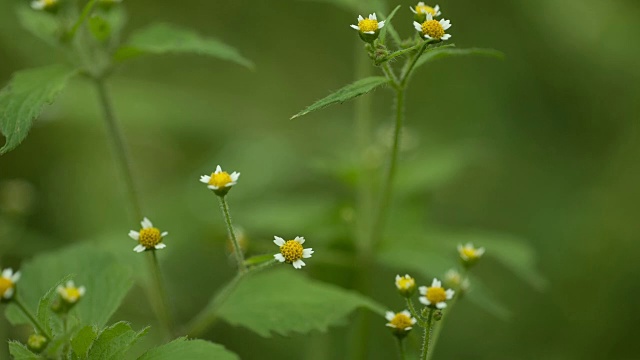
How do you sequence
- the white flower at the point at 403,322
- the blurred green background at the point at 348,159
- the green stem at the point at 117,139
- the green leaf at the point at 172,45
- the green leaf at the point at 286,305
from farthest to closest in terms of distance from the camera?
1. the blurred green background at the point at 348,159
2. the green stem at the point at 117,139
3. the green leaf at the point at 172,45
4. the green leaf at the point at 286,305
5. the white flower at the point at 403,322

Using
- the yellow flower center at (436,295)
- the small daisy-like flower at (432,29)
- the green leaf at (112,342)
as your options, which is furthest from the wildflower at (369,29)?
the green leaf at (112,342)

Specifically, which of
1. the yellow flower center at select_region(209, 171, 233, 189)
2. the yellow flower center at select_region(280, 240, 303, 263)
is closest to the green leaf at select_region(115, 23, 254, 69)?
the yellow flower center at select_region(209, 171, 233, 189)

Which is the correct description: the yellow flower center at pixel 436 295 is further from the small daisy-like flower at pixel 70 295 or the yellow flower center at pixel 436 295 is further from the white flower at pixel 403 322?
the small daisy-like flower at pixel 70 295

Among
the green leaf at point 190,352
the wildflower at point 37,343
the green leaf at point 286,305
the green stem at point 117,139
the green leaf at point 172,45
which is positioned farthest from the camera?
the green stem at point 117,139

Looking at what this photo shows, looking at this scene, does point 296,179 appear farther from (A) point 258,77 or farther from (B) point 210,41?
(B) point 210,41

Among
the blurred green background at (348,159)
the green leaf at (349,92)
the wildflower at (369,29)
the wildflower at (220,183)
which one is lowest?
the blurred green background at (348,159)

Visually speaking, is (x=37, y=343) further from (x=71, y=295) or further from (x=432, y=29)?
(x=432, y=29)
